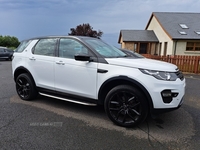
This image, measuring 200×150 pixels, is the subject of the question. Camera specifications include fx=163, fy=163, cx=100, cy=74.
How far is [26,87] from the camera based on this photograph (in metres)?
4.46

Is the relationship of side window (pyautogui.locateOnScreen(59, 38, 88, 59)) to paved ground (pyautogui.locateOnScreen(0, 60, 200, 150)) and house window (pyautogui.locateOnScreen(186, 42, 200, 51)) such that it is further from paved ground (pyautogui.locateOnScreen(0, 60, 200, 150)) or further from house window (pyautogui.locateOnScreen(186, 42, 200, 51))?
house window (pyautogui.locateOnScreen(186, 42, 200, 51))

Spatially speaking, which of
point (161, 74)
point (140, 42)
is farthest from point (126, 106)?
point (140, 42)

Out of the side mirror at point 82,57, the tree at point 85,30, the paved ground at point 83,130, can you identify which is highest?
the tree at point 85,30

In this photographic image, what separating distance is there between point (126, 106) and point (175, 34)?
56.6ft

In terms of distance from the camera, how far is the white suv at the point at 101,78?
289 cm

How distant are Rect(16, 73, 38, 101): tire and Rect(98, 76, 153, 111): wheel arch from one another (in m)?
2.03

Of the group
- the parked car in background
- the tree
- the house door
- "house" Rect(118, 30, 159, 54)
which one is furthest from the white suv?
the tree

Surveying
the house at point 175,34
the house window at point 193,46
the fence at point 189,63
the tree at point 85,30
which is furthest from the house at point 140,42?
the tree at point 85,30

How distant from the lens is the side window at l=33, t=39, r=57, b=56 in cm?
398

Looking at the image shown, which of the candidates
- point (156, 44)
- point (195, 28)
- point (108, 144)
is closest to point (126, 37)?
point (156, 44)

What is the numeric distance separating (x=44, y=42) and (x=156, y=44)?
68.6 ft

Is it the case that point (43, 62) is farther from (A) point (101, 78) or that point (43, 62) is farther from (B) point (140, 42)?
(B) point (140, 42)

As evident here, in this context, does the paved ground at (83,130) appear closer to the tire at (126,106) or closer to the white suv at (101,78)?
the tire at (126,106)

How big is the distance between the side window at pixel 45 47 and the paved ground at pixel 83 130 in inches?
53.1
